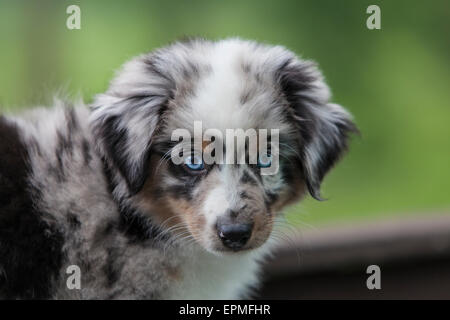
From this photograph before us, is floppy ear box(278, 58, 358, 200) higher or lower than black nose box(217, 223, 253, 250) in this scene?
higher

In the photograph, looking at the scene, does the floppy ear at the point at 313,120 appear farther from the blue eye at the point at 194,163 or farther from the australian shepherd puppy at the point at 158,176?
the blue eye at the point at 194,163

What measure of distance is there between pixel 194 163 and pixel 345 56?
6.39m

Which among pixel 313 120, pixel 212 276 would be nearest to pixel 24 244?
pixel 212 276

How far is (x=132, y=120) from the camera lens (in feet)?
15.1

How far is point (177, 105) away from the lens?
14.9ft

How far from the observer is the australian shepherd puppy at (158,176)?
Answer: 439cm

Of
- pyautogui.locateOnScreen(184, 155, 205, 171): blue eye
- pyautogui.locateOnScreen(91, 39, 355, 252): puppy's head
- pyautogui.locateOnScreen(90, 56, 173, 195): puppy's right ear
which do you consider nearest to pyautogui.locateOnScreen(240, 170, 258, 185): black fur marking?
pyautogui.locateOnScreen(91, 39, 355, 252): puppy's head

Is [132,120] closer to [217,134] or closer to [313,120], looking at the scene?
[217,134]

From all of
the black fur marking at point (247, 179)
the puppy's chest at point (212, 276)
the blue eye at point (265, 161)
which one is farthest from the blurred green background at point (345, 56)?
the black fur marking at point (247, 179)

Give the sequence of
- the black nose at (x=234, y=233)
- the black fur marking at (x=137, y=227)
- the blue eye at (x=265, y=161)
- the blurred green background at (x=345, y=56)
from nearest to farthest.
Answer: the black nose at (x=234, y=233) → the blue eye at (x=265, y=161) → the black fur marking at (x=137, y=227) → the blurred green background at (x=345, y=56)

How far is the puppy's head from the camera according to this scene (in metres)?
4.34

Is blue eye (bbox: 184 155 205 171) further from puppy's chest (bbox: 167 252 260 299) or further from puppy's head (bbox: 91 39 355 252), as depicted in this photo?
puppy's chest (bbox: 167 252 260 299)

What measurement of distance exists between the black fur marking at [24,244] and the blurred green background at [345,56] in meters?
4.42
